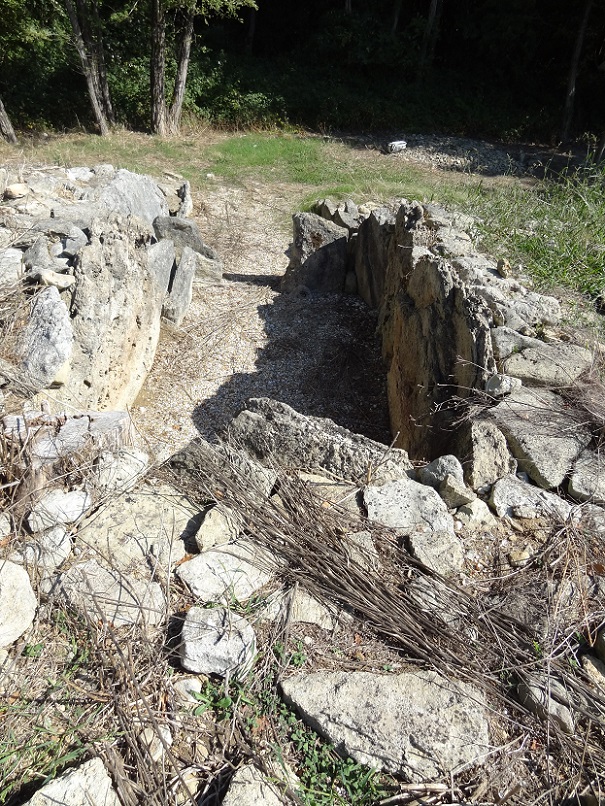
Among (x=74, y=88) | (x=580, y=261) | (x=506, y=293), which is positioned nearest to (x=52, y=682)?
(x=506, y=293)

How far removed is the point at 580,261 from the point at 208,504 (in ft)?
15.9

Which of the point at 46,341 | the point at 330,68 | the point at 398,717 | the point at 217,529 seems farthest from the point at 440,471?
the point at 330,68

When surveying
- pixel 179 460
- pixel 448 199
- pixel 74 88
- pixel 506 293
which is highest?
pixel 74 88

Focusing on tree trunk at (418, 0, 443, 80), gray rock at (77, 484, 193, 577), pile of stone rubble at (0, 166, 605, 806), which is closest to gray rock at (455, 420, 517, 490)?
pile of stone rubble at (0, 166, 605, 806)

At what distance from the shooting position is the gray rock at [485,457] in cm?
352

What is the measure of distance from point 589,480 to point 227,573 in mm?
2267

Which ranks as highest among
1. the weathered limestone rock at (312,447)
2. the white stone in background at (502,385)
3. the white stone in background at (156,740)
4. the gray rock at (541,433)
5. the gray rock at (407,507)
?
the white stone in background at (502,385)

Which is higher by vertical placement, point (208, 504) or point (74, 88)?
point (74, 88)

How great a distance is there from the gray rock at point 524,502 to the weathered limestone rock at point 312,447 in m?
0.57

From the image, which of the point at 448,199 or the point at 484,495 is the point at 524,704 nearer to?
the point at 484,495

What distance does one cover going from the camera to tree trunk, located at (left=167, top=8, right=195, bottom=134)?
45.5ft

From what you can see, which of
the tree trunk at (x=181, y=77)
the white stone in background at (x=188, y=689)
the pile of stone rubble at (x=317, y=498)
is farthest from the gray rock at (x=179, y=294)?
the tree trunk at (x=181, y=77)

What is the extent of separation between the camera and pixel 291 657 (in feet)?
8.16

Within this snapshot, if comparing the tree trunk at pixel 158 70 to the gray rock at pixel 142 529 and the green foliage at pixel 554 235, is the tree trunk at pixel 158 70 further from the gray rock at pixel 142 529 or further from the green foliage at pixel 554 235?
the gray rock at pixel 142 529
